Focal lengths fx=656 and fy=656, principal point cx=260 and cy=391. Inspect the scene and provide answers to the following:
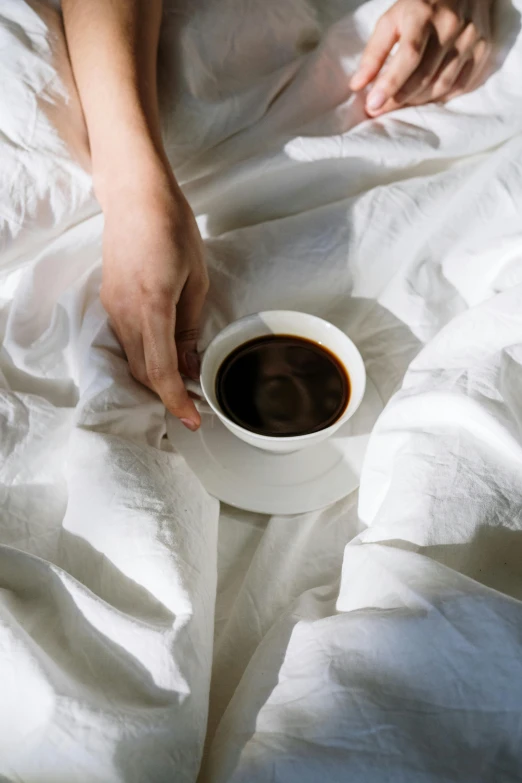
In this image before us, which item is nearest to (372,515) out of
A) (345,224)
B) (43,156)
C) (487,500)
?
(487,500)

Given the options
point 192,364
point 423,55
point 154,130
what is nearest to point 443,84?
point 423,55

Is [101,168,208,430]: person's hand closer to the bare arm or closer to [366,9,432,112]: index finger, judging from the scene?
the bare arm

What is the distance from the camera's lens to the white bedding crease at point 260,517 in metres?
0.41

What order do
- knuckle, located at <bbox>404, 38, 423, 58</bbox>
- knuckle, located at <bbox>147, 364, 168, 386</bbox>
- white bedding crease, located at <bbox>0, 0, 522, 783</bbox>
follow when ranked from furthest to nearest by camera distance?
knuckle, located at <bbox>404, 38, 423, 58</bbox>, knuckle, located at <bbox>147, 364, 168, 386</bbox>, white bedding crease, located at <bbox>0, 0, 522, 783</bbox>

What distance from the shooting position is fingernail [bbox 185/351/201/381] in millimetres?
667

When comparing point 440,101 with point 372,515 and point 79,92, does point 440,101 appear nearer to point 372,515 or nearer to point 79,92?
point 79,92

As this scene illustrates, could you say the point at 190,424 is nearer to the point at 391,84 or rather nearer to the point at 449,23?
the point at 391,84

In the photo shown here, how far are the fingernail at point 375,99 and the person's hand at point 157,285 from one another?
0.92 ft

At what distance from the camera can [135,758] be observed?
16.1 inches

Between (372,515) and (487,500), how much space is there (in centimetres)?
12

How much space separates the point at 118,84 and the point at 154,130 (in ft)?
0.22

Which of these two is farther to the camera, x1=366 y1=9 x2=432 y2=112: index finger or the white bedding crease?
x1=366 y1=9 x2=432 y2=112: index finger

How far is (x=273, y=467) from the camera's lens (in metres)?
0.65

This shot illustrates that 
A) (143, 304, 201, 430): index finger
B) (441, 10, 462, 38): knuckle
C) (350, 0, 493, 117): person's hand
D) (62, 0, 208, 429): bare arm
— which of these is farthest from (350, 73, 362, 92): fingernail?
(143, 304, 201, 430): index finger
